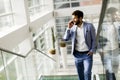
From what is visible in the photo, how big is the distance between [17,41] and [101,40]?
174cm

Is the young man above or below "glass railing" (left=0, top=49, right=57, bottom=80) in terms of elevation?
above

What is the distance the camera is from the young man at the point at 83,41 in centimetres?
400

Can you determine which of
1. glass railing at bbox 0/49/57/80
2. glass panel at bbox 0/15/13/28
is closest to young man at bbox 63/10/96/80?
glass railing at bbox 0/49/57/80

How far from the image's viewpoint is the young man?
3998mm

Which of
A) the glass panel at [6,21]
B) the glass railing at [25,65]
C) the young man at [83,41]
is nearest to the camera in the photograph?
the young man at [83,41]

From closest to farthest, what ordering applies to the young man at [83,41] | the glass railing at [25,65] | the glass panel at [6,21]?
the young man at [83,41] < the glass railing at [25,65] < the glass panel at [6,21]

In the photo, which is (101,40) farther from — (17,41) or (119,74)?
(17,41)

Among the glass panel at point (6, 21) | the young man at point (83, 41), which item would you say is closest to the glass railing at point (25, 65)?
the glass panel at point (6, 21)

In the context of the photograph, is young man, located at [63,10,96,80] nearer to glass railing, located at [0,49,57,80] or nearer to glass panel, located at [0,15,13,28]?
glass railing, located at [0,49,57,80]

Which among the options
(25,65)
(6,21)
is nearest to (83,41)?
(25,65)

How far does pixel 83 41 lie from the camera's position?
4062mm

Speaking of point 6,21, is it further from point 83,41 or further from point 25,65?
point 83,41

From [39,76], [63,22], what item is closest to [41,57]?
[39,76]

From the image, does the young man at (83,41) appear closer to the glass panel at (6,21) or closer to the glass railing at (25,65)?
the glass railing at (25,65)
